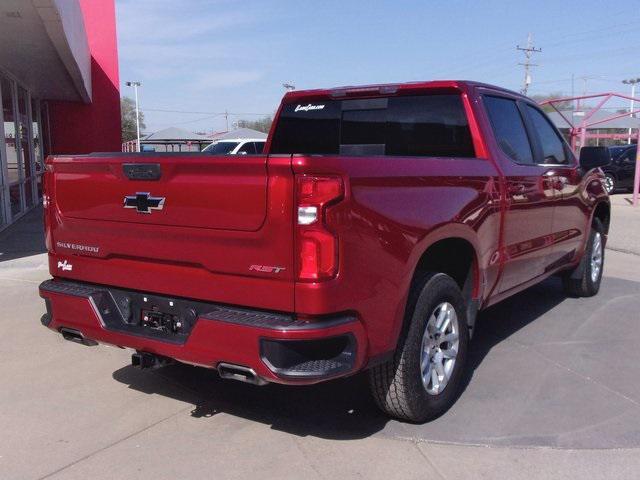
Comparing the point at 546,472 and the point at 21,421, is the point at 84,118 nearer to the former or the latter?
the point at 21,421

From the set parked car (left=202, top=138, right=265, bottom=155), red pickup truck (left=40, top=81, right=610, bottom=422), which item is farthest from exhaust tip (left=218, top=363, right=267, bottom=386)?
parked car (left=202, top=138, right=265, bottom=155)

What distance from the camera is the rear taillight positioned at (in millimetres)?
2793

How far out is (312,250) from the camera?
111 inches

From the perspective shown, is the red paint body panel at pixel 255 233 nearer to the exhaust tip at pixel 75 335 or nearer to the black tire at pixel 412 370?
the exhaust tip at pixel 75 335

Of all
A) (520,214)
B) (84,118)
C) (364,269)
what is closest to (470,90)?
(520,214)

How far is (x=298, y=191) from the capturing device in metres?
2.80

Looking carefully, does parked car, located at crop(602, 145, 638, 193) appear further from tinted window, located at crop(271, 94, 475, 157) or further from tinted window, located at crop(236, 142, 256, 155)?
tinted window, located at crop(271, 94, 475, 157)

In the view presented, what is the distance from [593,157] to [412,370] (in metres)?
3.68

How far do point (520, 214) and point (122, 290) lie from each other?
9.34 ft

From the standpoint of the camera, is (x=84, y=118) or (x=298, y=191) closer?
(x=298, y=191)

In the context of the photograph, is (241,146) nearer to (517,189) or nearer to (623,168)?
(623,168)

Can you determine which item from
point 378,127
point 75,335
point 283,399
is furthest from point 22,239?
point 283,399

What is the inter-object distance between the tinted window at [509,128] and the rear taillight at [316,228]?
7.13 feet

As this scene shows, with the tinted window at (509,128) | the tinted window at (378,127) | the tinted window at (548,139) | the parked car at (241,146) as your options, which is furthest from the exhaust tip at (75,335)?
the parked car at (241,146)
